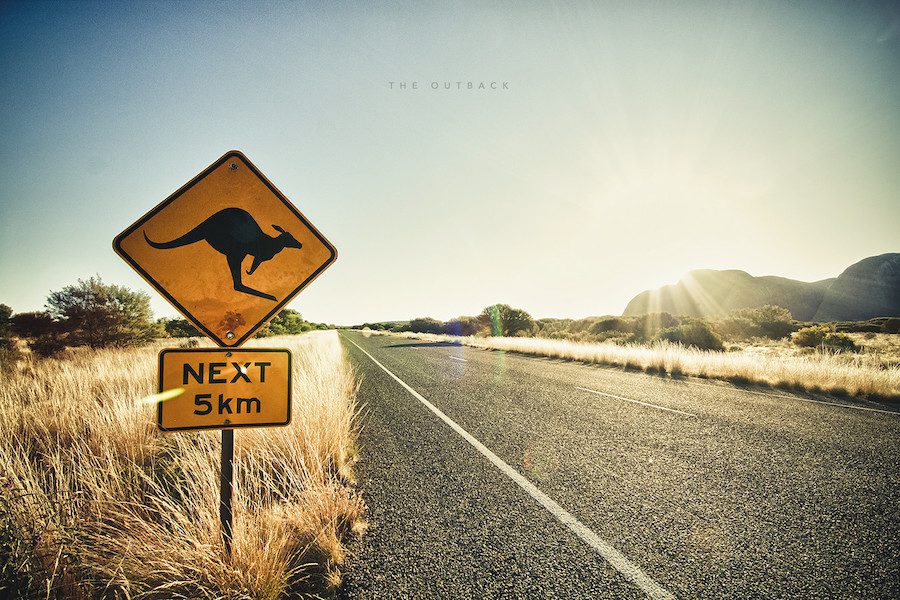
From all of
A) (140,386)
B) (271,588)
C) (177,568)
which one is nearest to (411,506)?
(271,588)

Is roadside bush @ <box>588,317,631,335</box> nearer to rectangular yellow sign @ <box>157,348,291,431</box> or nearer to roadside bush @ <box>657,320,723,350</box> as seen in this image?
roadside bush @ <box>657,320,723,350</box>

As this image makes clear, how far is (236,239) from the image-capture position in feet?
5.99

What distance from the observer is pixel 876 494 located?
9.36 feet

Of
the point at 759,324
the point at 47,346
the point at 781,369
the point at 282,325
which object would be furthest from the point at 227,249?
the point at 282,325

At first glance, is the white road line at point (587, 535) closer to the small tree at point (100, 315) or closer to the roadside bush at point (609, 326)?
the small tree at point (100, 315)

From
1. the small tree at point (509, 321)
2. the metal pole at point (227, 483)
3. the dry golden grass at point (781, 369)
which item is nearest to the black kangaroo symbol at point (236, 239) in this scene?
the metal pole at point (227, 483)

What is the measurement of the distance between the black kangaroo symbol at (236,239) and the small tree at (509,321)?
33.7 meters

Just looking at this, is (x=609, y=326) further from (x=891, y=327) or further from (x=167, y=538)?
(x=167, y=538)

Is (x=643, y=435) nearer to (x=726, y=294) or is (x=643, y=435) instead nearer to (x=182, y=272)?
(x=182, y=272)

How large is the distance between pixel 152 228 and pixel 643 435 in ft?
17.7

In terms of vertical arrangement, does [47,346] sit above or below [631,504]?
above

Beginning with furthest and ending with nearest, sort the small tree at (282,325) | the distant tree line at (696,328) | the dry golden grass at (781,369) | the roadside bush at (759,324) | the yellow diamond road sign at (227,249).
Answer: the small tree at (282,325), the roadside bush at (759,324), the distant tree line at (696,328), the dry golden grass at (781,369), the yellow diamond road sign at (227,249)

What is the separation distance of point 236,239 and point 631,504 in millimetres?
3491

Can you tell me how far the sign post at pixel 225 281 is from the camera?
64.8 inches
